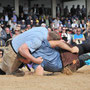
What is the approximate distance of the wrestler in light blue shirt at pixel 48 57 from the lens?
5387mm

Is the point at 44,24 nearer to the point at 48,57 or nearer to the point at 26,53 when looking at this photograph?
the point at 48,57

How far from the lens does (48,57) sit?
5.46 meters

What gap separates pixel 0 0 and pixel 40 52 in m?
14.7

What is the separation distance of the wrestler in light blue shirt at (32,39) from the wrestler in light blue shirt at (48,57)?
6.3 inches

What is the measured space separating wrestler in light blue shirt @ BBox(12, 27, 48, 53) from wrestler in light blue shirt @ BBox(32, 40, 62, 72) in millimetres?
161

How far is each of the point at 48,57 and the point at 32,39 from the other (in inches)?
21.8

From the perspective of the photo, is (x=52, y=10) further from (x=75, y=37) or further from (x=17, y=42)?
(x=17, y=42)

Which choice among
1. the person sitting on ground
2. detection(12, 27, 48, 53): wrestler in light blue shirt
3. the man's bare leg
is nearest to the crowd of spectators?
the person sitting on ground

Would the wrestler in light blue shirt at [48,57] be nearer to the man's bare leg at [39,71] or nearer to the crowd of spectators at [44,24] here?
the man's bare leg at [39,71]

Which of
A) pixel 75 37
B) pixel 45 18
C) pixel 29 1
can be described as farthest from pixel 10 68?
pixel 29 1

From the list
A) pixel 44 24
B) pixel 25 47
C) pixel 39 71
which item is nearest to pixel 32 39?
A: pixel 25 47

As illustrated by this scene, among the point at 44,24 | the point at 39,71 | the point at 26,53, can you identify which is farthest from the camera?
the point at 44,24

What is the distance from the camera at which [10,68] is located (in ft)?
18.4

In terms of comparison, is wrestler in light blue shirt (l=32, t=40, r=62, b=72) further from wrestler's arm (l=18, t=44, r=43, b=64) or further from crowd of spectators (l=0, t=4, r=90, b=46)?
crowd of spectators (l=0, t=4, r=90, b=46)
